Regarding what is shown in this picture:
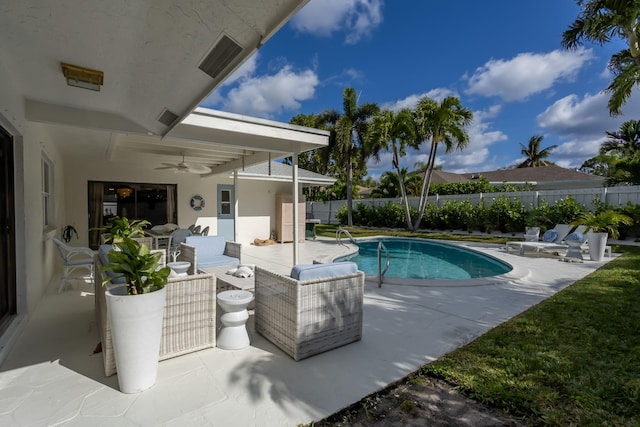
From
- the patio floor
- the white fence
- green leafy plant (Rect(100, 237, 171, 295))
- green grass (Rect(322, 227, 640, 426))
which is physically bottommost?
the patio floor

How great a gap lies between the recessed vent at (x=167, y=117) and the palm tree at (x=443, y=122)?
15.0m

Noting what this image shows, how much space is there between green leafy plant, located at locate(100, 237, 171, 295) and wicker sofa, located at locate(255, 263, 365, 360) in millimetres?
1260

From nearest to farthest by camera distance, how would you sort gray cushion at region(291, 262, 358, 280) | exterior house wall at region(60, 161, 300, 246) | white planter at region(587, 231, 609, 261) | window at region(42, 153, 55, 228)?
gray cushion at region(291, 262, 358, 280) → window at region(42, 153, 55, 228) → white planter at region(587, 231, 609, 261) → exterior house wall at region(60, 161, 300, 246)

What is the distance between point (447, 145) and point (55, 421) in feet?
59.6

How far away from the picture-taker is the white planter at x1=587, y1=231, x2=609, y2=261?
887cm

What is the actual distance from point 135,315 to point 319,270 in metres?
1.81

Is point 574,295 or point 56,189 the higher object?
point 56,189

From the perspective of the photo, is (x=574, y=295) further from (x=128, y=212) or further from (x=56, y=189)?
(x=128, y=212)

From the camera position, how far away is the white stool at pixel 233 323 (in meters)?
3.51

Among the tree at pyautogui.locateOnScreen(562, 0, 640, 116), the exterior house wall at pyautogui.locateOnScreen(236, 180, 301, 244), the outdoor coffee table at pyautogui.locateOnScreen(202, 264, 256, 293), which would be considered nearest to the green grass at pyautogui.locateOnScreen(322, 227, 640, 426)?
the outdoor coffee table at pyautogui.locateOnScreen(202, 264, 256, 293)

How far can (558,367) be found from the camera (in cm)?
307

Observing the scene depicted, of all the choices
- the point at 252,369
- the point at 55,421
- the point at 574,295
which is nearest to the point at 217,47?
the point at 252,369

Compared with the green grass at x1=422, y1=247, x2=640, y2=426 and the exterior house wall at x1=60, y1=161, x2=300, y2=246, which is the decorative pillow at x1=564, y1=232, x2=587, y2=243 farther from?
Result: the exterior house wall at x1=60, y1=161, x2=300, y2=246

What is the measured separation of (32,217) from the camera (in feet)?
15.6
